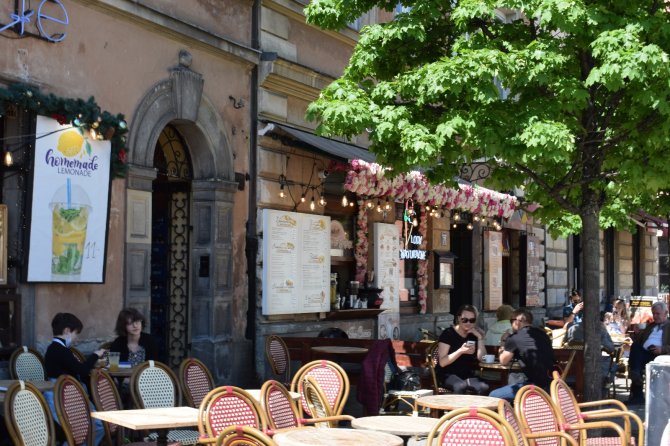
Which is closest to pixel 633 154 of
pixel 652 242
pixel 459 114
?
pixel 459 114

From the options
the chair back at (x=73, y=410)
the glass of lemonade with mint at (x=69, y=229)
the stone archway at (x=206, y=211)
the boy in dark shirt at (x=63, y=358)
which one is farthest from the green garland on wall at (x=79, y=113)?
the chair back at (x=73, y=410)

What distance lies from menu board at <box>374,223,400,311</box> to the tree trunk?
22.4 ft

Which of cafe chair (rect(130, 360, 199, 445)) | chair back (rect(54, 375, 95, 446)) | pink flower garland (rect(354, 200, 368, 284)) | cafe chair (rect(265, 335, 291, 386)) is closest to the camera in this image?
chair back (rect(54, 375, 95, 446))

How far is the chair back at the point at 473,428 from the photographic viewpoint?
5.95 meters

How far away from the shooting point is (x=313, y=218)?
1608 cm

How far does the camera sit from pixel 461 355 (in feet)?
36.5

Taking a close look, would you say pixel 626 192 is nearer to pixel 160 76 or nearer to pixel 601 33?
pixel 601 33

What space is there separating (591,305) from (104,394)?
5.51 metres

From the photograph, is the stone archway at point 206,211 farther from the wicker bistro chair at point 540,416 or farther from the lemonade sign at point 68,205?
the wicker bistro chair at point 540,416

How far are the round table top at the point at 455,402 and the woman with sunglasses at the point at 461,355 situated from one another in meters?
1.86

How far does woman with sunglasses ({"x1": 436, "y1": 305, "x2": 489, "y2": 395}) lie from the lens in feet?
36.2

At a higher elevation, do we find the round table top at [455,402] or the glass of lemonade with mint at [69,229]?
the glass of lemonade with mint at [69,229]

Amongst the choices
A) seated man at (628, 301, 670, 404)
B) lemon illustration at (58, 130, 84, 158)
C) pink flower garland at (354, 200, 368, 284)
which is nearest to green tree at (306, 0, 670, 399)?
lemon illustration at (58, 130, 84, 158)

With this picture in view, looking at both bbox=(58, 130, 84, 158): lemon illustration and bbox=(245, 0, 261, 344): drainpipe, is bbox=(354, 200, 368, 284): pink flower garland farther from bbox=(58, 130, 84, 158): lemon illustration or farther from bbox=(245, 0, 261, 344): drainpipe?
bbox=(58, 130, 84, 158): lemon illustration
